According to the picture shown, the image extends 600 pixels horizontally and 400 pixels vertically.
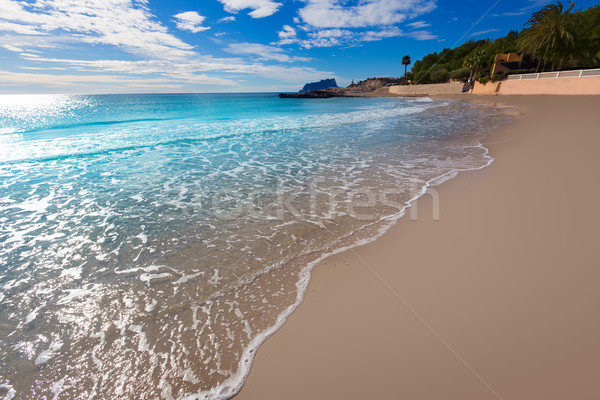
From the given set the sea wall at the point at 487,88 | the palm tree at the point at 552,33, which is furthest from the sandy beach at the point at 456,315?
the sea wall at the point at 487,88

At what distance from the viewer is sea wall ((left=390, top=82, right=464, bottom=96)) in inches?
2429

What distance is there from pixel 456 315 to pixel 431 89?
8201 centimetres

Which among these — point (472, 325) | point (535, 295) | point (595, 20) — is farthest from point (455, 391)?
point (595, 20)

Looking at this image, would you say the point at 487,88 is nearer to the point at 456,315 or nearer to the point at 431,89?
the point at 431,89

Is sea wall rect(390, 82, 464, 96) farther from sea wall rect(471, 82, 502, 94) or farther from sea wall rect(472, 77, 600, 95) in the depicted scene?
sea wall rect(472, 77, 600, 95)

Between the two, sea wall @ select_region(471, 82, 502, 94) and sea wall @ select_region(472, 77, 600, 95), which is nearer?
sea wall @ select_region(472, 77, 600, 95)

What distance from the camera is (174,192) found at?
7.54 m

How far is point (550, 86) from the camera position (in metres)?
31.5

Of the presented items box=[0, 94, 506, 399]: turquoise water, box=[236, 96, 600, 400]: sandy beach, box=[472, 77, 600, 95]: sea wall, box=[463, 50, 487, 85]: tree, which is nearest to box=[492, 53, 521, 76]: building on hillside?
box=[463, 50, 487, 85]: tree

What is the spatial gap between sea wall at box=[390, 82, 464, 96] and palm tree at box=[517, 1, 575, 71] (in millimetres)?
22518

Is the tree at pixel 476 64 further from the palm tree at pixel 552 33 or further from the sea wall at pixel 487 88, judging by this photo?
the palm tree at pixel 552 33

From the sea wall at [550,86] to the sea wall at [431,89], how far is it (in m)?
17.5

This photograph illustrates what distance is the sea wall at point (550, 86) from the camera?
26.6m

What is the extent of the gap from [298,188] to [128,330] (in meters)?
5.27
